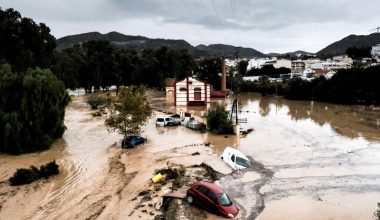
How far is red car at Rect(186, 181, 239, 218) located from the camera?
1794 centimetres

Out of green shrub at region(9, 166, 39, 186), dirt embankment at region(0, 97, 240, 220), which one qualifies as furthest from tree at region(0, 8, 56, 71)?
green shrub at region(9, 166, 39, 186)

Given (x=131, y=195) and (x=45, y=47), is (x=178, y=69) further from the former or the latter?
(x=131, y=195)

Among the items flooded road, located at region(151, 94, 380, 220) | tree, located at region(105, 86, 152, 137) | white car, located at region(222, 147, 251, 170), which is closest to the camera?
flooded road, located at region(151, 94, 380, 220)

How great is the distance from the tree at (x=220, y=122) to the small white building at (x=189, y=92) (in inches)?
1274

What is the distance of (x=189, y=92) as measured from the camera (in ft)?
249

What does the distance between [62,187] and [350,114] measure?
53.8 metres

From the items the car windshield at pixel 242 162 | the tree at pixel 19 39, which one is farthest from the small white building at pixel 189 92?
the car windshield at pixel 242 162

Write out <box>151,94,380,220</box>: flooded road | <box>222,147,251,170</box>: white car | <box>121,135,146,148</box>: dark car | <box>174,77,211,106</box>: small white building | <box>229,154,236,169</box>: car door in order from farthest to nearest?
1. <box>174,77,211,106</box>: small white building
2. <box>121,135,146,148</box>: dark car
3. <box>229,154,236,169</box>: car door
4. <box>222,147,251,170</box>: white car
5. <box>151,94,380,220</box>: flooded road

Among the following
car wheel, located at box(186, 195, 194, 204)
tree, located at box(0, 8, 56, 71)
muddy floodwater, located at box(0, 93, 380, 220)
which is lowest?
muddy floodwater, located at box(0, 93, 380, 220)

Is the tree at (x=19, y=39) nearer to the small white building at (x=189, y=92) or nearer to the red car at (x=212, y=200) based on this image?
the small white building at (x=189, y=92)

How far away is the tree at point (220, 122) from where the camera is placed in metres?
42.5

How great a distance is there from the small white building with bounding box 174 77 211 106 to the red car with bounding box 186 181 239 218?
5688 cm

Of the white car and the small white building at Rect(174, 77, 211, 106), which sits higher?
the small white building at Rect(174, 77, 211, 106)

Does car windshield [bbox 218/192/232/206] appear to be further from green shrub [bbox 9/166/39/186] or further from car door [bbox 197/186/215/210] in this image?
green shrub [bbox 9/166/39/186]
